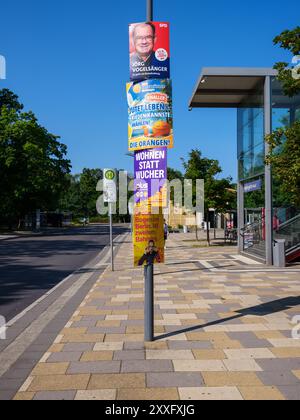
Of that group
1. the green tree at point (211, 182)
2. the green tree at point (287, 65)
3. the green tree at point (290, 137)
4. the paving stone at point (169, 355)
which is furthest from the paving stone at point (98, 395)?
the green tree at point (211, 182)

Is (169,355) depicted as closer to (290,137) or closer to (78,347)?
(78,347)

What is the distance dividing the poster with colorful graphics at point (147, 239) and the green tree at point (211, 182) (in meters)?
20.2

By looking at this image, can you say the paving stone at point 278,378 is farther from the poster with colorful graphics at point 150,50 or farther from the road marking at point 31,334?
the poster with colorful graphics at point 150,50

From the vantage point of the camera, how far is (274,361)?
510 centimetres

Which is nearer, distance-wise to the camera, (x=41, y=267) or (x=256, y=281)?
(x=256, y=281)

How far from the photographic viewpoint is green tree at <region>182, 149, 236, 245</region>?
26.3 metres

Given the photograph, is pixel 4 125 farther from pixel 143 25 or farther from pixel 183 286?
pixel 143 25

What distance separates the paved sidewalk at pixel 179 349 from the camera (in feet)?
14.1

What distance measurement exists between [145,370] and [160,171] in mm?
2553

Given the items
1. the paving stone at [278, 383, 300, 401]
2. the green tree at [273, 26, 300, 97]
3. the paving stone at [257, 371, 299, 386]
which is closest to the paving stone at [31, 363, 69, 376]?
the paving stone at [257, 371, 299, 386]

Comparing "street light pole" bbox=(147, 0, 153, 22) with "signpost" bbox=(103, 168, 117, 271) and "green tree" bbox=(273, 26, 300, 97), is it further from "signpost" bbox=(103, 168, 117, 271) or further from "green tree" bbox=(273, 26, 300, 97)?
"signpost" bbox=(103, 168, 117, 271)

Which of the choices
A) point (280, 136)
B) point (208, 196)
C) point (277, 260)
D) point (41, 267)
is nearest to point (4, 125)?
point (208, 196)

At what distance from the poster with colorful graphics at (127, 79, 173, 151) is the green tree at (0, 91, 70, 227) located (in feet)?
111

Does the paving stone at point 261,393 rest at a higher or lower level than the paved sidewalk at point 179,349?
higher
